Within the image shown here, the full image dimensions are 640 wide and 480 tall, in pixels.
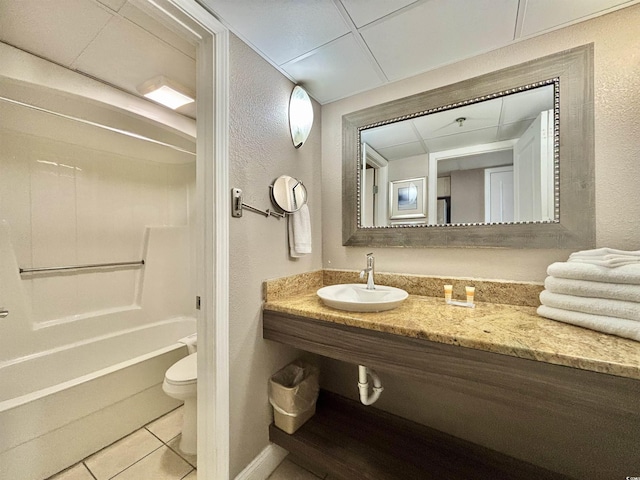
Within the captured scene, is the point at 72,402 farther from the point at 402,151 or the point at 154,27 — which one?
the point at 402,151

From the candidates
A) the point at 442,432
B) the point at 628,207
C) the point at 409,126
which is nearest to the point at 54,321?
the point at 442,432

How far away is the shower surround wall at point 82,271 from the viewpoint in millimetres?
1270

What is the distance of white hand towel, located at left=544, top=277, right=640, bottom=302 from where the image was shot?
2.44 feet

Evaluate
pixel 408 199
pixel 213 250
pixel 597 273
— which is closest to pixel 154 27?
pixel 213 250

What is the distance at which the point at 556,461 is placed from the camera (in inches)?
41.0

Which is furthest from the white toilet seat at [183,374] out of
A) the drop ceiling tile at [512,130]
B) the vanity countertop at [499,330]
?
the drop ceiling tile at [512,130]

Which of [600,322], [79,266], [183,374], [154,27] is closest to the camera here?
[600,322]

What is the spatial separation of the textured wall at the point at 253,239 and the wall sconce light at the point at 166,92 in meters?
0.60

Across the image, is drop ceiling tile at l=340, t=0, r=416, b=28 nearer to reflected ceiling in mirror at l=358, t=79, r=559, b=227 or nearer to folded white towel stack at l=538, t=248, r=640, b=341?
reflected ceiling in mirror at l=358, t=79, r=559, b=227

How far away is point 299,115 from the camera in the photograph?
1421 millimetres

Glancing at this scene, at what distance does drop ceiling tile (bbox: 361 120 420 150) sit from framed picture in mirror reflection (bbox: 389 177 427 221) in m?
0.24

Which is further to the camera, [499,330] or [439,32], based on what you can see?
[439,32]

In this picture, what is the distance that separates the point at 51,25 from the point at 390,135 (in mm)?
1663

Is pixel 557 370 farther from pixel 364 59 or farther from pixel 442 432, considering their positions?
pixel 364 59
